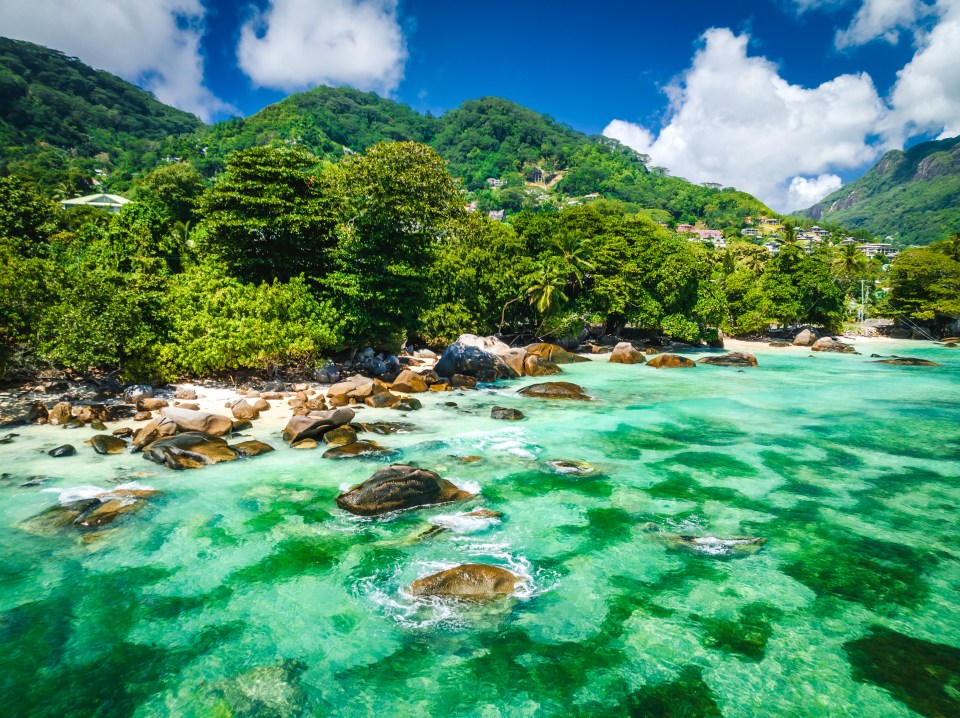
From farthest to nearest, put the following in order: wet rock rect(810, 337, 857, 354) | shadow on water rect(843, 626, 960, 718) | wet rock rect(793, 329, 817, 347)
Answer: wet rock rect(793, 329, 817, 347), wet rock rect(810, 337, 857, 354), shadow on water rect(843, 626, 960, 718)

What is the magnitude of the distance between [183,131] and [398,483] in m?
196

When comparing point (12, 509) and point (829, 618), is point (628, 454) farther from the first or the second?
point (12, 509)

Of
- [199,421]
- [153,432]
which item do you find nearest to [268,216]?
[199,421]

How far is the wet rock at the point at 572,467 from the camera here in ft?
43.8

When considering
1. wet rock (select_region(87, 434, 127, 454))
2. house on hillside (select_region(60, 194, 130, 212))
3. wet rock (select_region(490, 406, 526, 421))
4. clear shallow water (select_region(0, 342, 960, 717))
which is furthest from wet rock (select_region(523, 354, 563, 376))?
house on hillside (select_region(60, 194, 130, 212))

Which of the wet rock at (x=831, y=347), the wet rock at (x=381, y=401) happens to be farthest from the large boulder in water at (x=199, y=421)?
the wet rock at (x=831, y=347)

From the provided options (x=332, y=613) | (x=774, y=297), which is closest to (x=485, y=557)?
(x=332, y=613)

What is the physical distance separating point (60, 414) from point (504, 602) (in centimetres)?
1617

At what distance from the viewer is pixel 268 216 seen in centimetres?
2333

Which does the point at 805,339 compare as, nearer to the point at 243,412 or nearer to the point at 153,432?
the point at 243,412

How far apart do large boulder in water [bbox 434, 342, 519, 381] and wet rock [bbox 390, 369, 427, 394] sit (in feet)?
10.9

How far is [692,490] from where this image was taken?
40.7ft

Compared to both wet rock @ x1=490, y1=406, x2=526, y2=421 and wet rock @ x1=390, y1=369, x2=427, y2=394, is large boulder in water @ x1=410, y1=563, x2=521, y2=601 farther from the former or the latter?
wet rock @ x1=390, y1=369, x2=427, y2=394

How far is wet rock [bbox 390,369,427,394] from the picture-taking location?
23.1 metres
